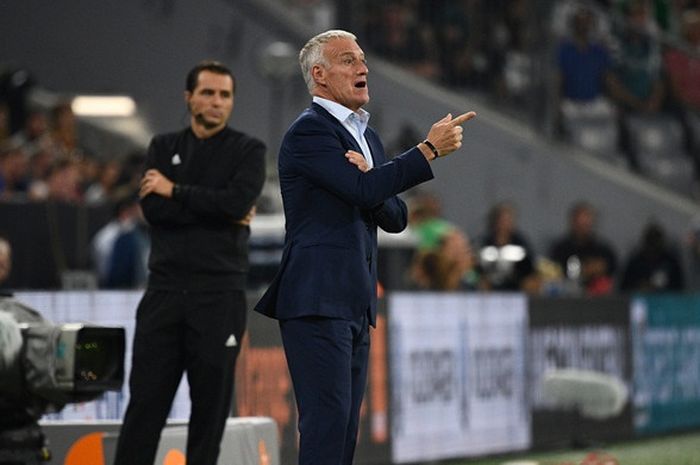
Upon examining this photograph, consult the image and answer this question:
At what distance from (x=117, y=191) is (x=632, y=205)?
28.1 ft

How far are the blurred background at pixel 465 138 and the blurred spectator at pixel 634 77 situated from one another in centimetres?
3

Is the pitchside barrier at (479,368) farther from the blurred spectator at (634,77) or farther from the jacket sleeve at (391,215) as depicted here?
the blurred spectator at (634,77)

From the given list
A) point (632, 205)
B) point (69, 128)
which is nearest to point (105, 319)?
point (69, 128)

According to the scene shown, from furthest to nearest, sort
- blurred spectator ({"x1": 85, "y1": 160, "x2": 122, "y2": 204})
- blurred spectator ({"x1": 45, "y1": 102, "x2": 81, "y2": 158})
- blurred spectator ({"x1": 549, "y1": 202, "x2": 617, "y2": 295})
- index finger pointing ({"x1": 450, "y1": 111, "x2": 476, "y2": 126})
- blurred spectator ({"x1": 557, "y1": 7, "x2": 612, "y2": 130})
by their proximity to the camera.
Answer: blurred spectator ({"x1": 557, "y1": 7, "x2": 612, "y2": 130}) < blurred spectator ({"x1": 549, "y1": 202, "x2": 617, "y2": 295}) < blurred spectator ({"x1": 45, "y1": 102, "x2": 81, "y2": 158}) < blurred spectator ({"x1": 85, "y1": 160, "x2": 122, "y2": 204}) < index finger pointing ({"x1": 450, "y1": 111, "x2": 476, "y2": 126})

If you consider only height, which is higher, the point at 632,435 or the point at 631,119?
the point at 631,119

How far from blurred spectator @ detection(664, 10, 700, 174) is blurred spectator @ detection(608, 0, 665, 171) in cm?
25

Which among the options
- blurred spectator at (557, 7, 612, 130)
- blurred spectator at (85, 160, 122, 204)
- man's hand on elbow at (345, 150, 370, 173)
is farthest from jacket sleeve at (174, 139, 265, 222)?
blurred spectator at (557, 7, 612, 130)

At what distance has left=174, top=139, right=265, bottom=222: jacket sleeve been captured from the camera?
8.93 m

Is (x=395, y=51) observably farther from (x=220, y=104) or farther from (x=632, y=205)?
(x=220, y=104)

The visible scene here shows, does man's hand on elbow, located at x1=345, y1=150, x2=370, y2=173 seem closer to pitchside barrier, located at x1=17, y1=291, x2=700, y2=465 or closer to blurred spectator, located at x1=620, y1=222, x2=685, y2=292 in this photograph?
pitchside barrier, located at x1=17, y1=291, x2=700, y2=465

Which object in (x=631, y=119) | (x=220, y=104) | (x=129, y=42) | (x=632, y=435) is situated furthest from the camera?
(x=631, y=119)

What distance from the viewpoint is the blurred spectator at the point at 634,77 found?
22.5 meters

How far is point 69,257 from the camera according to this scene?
13.8 metres

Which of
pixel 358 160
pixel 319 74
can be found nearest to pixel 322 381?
pixel 358 160
